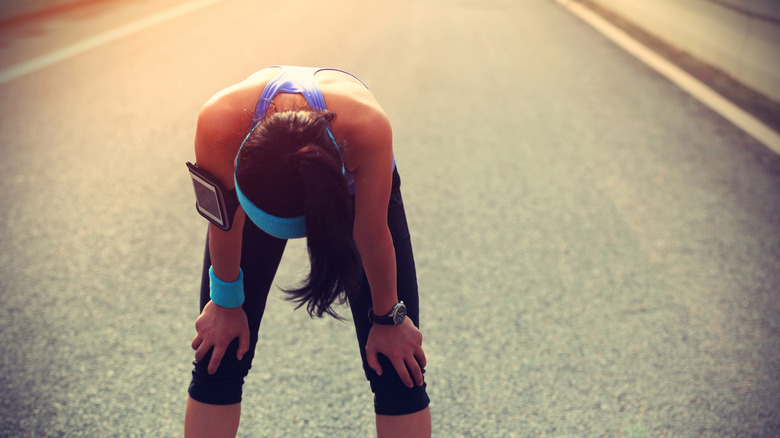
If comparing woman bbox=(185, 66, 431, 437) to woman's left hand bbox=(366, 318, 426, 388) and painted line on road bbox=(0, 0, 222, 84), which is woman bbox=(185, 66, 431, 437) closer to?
woman's left hand bbox=(366, 318, 426, 388)

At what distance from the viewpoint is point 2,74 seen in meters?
6.80

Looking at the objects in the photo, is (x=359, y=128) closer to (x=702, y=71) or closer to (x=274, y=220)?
(x=274, y=220)

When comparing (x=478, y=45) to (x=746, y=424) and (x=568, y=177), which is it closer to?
(x=568, y=177)

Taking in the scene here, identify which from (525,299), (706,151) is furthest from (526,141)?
(525,299)

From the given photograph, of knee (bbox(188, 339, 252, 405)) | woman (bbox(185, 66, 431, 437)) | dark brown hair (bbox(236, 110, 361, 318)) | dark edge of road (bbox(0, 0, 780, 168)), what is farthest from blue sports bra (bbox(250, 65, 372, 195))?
dark edge of road (bbox(0, 0, 780, 168))

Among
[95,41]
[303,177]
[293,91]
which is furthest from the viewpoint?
[95,41]

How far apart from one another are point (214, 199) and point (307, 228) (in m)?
0.38

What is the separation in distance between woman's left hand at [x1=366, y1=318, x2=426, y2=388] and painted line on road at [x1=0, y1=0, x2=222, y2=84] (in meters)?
6.17

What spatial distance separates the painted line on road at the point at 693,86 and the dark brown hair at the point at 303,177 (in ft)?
15.9

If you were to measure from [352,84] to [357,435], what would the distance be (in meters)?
1.41

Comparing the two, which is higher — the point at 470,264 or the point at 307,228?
the point at 307,228

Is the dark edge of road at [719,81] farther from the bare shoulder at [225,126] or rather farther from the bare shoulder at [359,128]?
the bare shoulder at [225,126]

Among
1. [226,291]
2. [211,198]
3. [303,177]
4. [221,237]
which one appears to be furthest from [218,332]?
→ [303,177]

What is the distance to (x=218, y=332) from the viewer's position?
2.01 metres
